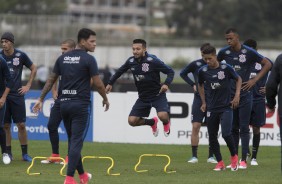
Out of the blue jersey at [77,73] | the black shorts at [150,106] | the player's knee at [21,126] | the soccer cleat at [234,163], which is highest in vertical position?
the blue jersey at [77,73]

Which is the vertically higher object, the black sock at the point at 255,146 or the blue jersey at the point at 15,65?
the blue jersey at the point at 15,65

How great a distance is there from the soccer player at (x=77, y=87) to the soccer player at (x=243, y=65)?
4.22 meters

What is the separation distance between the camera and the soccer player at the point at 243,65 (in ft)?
51.5

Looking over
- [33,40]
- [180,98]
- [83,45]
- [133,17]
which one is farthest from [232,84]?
[133,17]

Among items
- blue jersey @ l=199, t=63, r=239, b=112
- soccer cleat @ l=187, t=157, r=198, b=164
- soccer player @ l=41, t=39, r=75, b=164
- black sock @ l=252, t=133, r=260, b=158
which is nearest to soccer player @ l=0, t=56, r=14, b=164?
soccer player @ l=41, t=39, r=75, b=164

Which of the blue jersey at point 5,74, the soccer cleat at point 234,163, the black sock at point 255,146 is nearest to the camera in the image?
the soccer cleat at point 234,163

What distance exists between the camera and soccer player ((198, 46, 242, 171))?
48.4 ft

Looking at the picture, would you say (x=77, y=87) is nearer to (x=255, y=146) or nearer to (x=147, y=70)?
(x=147, y=70)

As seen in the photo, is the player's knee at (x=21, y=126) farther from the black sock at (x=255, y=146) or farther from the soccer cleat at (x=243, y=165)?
the black sock at (x=255, y=146)

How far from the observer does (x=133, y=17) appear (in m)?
137

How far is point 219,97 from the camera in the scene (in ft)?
48.8

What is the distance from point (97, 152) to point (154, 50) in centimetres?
4874

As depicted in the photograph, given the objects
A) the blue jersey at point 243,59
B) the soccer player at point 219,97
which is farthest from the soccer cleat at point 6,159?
the blue jersey at point 243,59

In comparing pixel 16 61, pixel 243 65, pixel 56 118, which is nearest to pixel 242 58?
pixel 243 65
